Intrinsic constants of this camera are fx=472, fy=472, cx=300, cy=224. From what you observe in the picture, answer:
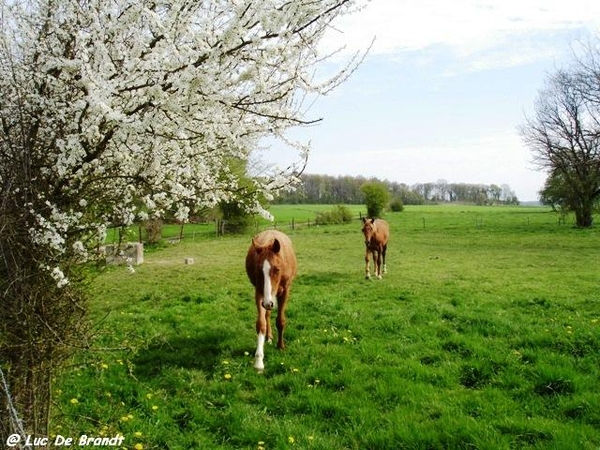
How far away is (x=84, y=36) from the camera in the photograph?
3.42 m

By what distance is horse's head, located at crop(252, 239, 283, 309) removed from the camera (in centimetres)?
662

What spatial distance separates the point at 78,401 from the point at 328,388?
3.00 m

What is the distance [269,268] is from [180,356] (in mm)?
1928

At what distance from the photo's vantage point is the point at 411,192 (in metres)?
111

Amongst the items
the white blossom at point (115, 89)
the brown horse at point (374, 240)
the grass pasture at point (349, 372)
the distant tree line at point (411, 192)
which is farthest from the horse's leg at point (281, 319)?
the distant tree line at point (411, 192)

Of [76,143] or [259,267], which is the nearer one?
[76,143]

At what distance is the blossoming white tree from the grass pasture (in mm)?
685

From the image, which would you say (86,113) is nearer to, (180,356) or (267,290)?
(267,290)

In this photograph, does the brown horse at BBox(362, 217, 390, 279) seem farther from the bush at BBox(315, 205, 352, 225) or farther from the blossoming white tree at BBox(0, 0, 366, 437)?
the bush at BBox(315, 205, 352, 225)

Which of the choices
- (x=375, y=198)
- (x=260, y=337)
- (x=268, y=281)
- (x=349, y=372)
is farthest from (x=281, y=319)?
(x=375, y=198)

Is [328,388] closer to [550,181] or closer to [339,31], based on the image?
[339,31]

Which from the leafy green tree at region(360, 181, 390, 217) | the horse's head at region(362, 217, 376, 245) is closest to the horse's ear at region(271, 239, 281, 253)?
the horse's head at region(362, 217, 376, 245)

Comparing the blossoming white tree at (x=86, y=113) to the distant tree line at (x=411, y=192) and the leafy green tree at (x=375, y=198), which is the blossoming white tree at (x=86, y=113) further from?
the distant tree line at (x=411, y=192)

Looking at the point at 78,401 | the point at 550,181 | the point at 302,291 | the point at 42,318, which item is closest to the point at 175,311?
the point at 302,291
